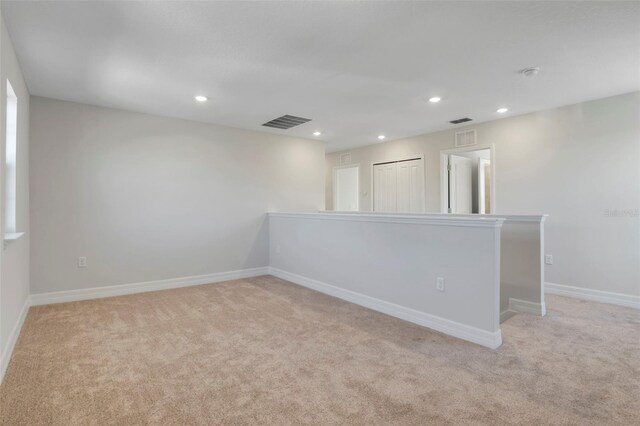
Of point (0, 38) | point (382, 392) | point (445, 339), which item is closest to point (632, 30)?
point (445, 339)

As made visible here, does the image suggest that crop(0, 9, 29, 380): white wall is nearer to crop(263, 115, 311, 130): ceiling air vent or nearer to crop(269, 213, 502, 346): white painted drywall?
crop(263, 115, 311, 130): ceiling air vent

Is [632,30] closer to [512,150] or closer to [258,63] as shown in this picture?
[512,150]

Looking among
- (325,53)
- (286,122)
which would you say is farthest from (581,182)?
(286,122)

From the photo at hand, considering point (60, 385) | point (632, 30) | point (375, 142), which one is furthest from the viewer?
point (375, 142)

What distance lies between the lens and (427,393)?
2.03 metres

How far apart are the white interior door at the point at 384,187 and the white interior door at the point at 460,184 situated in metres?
1.13

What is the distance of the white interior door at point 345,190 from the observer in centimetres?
795

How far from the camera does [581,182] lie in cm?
418

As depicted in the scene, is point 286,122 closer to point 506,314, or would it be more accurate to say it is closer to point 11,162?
point 11,162

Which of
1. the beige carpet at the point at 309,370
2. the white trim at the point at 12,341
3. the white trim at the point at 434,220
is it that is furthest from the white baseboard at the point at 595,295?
the white trim at the point at 12,341

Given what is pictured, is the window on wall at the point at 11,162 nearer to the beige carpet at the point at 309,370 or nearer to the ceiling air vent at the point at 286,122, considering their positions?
the beige carpet at the point at 309,370

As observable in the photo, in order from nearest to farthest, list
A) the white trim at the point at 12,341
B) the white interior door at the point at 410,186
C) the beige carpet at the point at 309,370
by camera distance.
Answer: the beige carpet at the point at 309,370 → the white trim at the point at 12,341 → the white interior door at the point at 410,186

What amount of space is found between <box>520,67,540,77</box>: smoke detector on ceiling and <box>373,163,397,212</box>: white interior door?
11.0ft

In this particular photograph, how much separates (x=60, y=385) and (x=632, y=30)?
463 centimetres
